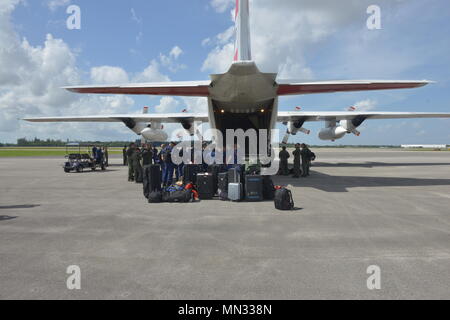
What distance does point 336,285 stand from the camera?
3.08 metres

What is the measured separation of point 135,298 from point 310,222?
3997 millimetres

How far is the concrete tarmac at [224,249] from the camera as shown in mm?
3016

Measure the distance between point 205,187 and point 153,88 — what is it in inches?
144

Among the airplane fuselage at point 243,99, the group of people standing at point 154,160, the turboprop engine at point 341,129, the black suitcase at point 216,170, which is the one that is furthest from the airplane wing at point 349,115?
the black suitcase at point 216,170

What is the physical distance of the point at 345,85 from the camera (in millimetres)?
8672

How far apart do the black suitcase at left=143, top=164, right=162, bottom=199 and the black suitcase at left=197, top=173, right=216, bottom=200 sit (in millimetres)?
1272

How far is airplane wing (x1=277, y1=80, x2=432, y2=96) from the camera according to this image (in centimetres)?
854

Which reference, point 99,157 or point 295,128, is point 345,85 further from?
point 99,157

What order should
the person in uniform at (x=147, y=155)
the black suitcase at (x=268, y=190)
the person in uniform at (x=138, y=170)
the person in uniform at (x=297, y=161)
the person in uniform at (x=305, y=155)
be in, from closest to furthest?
1. the black suitcase at (x=268, y=190)
2. the person in uniform at (x=147, y=155)
3. the person in uniform at (x=138, y=170)
4. the person in uniform at (x=297, y=161)
5. the person in uniform at (x=305, y=155)

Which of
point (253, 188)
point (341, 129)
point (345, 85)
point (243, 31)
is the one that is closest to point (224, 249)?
point (253, 188)

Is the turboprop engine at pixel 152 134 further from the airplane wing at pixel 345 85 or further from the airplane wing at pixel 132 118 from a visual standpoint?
the airplane wing at pixel 345 85
